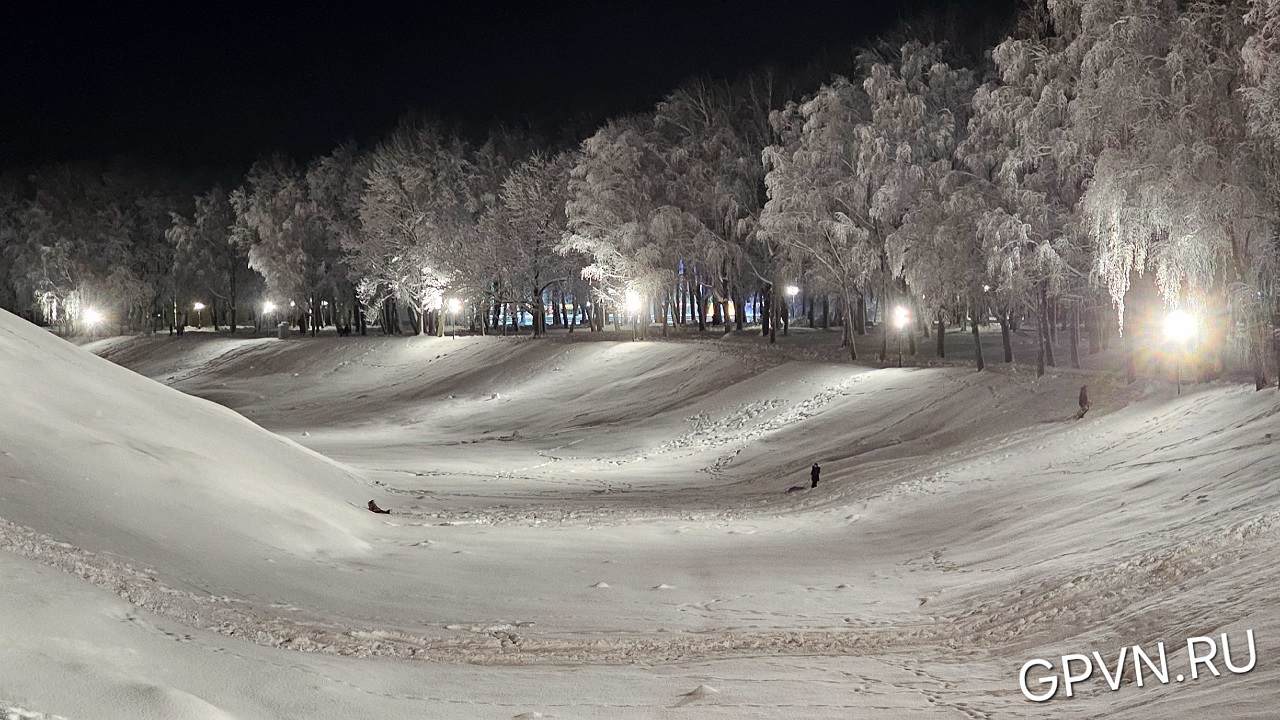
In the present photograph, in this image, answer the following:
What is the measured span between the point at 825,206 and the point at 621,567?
23.7 metres

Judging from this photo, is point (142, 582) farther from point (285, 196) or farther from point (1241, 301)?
point (285, 196)

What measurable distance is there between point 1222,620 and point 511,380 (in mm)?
34292

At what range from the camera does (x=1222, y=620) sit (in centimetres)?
650

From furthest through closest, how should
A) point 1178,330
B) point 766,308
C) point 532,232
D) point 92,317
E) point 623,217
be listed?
point 92,317 < point 532,232 < point 766,308 < point 623,217 < point 1178,330

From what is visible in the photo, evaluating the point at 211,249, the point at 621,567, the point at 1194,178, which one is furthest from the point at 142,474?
the point at 211,249

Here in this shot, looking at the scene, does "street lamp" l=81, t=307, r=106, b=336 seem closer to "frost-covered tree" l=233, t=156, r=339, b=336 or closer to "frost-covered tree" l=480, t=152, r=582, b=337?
"frost-covered tree" l=233, t=156, r=339, b=336

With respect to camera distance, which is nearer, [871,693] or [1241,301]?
[871,693]

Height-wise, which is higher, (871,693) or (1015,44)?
(1015,44)

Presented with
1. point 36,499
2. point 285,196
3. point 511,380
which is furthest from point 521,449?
point 285,196

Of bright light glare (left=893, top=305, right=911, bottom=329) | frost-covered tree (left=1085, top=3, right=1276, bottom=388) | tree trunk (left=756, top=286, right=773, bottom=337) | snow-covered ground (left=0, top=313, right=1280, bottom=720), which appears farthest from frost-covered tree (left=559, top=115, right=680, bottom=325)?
frost-covered tree (left=1085, top=3, right=1276, bottom=388)

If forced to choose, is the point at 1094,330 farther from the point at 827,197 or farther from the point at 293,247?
the point at 293,247

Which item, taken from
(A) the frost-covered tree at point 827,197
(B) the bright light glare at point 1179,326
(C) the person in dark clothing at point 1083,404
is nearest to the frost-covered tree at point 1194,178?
(B) the bright light glare at point 1179,326

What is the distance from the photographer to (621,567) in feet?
34.4

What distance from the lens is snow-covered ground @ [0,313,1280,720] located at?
5684 mm
